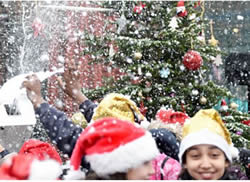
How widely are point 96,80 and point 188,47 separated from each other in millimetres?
3856

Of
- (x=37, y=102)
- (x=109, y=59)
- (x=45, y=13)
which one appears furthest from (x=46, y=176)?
(x=45, y=13)

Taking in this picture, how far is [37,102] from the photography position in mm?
2467

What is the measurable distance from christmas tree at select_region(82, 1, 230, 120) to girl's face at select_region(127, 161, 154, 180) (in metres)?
3.40

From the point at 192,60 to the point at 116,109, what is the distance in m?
2.77

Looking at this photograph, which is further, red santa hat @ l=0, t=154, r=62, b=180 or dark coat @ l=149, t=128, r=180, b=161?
dark coat @ l=149, t=128, r=180, b=161

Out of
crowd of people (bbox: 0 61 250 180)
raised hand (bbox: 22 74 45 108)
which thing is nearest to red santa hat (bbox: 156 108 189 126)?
crowd of people (bbox: 0 61 250 180)

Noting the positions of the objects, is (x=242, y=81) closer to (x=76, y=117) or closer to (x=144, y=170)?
(x=76, y=117)

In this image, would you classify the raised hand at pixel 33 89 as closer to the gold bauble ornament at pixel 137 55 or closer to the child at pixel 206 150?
the child at pixel 206 150

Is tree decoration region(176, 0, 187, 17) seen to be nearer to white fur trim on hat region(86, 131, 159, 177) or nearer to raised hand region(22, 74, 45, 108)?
raised hand region(22, 74, 45, 108)

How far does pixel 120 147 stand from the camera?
2.00 m

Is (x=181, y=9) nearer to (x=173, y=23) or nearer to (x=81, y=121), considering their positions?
(x=173, y=23)

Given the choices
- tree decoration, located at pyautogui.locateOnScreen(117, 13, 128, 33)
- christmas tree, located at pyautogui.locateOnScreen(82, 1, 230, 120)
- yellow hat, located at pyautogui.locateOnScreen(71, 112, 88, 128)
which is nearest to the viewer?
yellow hat, located at pyautogui.locateOnScreen(71, 112, 88, 128)

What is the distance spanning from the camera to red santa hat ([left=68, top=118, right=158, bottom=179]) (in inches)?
77.2

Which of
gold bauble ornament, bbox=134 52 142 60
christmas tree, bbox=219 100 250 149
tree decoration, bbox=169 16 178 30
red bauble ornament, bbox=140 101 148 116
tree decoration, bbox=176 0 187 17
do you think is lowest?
christmas tree, bbox=219 100 250 149
